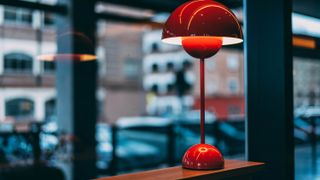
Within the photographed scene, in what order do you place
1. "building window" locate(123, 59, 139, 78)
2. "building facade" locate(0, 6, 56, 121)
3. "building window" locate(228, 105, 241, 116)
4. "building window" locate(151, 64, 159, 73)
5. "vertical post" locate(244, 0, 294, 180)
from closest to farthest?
"vertical post" locate(244, 0, 294, 180) < "building facade" locate(0, 6, 56, 121) < "building window" locate(123, 59, 139, 78) < "building window" locate(228, 105, 241, 116) < "building window" locate(151, 64, 159, 73)

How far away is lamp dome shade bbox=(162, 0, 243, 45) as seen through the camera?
74.7 inches

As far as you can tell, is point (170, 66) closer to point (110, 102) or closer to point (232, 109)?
point (232, 109)

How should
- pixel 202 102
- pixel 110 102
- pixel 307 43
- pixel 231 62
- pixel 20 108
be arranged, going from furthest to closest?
pixel 231 62 < pixel 110 102 < pixel 20 108 < pixel 307 43 < pixel 202 102

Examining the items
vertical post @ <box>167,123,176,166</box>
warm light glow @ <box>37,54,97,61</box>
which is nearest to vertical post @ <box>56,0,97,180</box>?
vertical post @ <box>167,123,176,166</box>

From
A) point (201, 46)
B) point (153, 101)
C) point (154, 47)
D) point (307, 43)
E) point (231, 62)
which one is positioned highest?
point (154, 47)

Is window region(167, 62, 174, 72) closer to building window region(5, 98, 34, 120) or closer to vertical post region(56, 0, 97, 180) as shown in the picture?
building window region(5, 98, 34, 120)

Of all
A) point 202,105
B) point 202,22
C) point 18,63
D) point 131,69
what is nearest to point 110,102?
point 131,69

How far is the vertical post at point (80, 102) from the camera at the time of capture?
5.84m

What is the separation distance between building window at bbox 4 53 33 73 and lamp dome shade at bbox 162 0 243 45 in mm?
8581

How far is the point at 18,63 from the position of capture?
10.5m

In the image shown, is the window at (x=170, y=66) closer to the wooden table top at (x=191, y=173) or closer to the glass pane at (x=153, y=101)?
the glass pane at (x=153, y=101)

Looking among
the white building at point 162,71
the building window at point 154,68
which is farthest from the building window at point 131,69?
the building window at point 154,68

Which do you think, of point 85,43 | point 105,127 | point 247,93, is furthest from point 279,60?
point 105,127

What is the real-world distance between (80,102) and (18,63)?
16.4 feet
